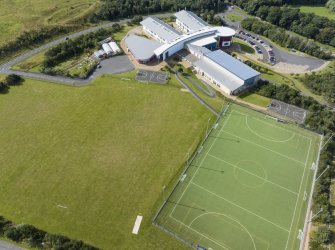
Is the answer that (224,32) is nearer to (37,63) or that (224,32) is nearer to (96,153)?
(37,63)

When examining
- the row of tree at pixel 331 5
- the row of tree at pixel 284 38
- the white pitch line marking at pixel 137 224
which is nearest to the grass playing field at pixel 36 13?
the row of tree at pixel 284 38

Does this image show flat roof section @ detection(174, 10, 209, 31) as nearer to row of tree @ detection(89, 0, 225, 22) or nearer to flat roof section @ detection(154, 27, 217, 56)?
flat roof section @ detection(154, 27, 217, 56)

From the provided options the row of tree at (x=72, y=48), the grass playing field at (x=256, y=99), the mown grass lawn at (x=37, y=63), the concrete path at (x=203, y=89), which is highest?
the row of tree at (x=72, y=48)

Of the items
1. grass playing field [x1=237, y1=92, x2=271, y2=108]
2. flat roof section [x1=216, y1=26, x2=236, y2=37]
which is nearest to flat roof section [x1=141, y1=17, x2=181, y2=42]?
flat roof section [x1=216, y1=26, x2=236, y2=37]

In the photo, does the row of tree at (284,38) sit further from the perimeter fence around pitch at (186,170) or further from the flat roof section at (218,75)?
the perimeter fence around pitch at (186,170)

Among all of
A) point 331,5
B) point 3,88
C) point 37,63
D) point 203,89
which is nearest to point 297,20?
point 331,5

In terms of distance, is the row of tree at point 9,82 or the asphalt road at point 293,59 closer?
the row of tree at point 9,82
